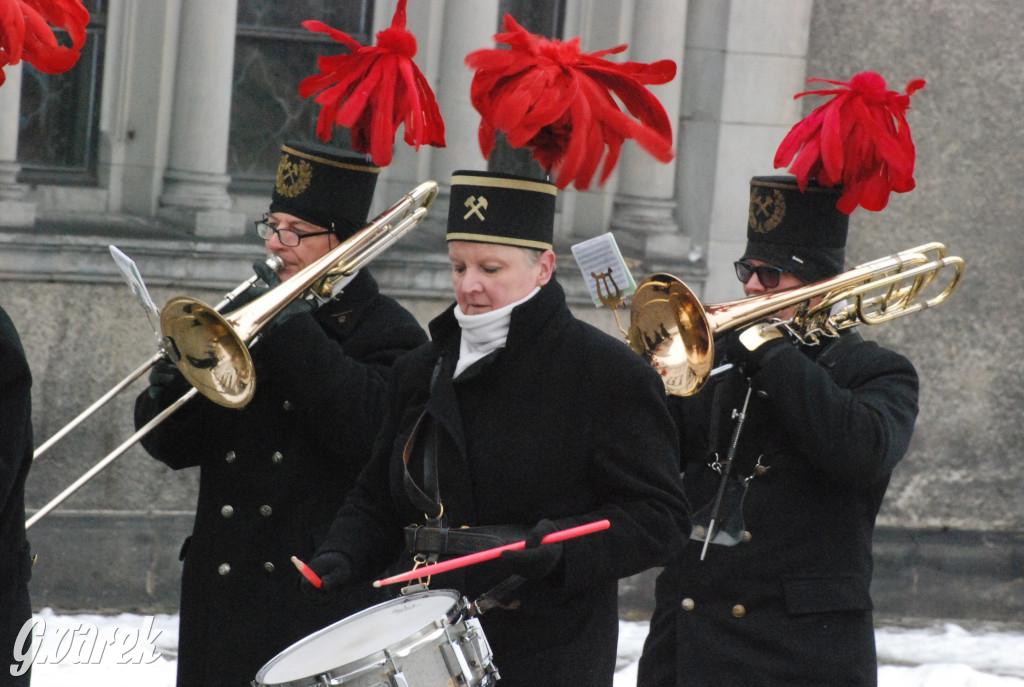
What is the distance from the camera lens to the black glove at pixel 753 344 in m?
4.03

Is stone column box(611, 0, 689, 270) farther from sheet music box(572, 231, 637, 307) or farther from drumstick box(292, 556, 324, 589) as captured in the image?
drumstick box(292, 556, 324, 589)

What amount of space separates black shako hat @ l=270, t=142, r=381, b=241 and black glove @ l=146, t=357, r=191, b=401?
1.81 ft

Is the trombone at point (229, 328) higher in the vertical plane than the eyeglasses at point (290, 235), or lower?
lower

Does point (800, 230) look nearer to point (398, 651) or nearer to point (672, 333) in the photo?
point (672, 333)

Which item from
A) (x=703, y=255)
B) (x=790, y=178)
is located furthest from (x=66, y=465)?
(x=790, y=178)

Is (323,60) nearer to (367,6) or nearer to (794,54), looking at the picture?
(367,6)

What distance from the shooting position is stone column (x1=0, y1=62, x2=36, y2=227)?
6.58m

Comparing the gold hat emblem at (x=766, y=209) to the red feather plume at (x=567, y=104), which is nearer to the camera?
the red feather plume at (x=567, y=104)

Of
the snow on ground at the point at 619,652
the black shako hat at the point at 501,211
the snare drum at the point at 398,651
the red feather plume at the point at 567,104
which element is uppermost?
the red feather plume at the point at 567,104

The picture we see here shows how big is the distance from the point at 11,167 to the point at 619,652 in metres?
3.50

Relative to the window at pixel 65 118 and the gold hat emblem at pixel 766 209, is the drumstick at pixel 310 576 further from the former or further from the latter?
the window at pixel 65 118

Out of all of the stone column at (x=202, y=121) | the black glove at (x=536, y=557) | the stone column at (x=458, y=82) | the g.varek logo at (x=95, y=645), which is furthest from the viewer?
the stone column at (x=458, y=82)

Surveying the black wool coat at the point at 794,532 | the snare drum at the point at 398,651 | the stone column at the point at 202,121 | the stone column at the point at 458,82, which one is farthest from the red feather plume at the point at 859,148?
the stone column at the point at 202,121

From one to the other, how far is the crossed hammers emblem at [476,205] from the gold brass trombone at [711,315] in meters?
0.99
